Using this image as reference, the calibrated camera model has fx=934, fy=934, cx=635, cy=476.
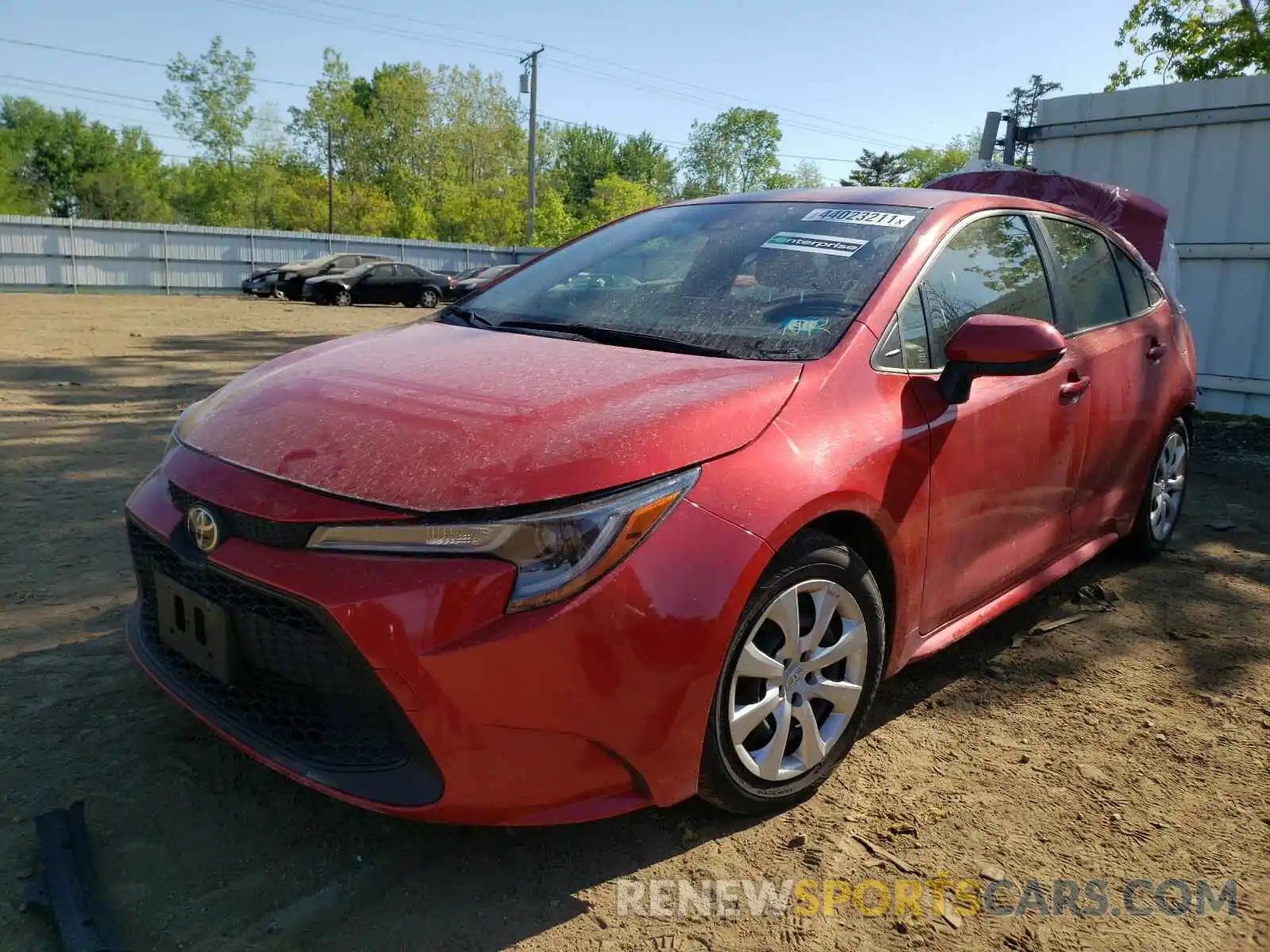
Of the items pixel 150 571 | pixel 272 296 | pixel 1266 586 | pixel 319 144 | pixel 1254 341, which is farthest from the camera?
pixel 319 144

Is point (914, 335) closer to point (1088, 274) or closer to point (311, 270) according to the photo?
point (1088, 274)

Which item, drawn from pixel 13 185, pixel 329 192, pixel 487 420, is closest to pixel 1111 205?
pixel 487 420

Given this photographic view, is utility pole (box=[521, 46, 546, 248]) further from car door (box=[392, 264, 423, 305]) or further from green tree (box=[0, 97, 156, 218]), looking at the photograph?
green tree (box=[0, 97, 156, 218])

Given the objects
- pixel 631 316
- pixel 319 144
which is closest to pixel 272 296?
pixel 631 316

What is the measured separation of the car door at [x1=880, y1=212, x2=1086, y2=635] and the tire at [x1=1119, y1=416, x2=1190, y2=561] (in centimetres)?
100

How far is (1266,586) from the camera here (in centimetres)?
402

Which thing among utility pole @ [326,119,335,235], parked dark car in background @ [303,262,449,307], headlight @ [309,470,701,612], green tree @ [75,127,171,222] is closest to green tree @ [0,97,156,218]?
green tree @ [75,127,171,222]

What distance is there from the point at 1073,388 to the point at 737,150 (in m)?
87.2

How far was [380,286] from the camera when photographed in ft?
81.0

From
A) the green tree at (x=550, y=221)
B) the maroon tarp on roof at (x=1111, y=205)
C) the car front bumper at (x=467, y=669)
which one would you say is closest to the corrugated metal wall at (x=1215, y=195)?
the maroon tarp on roof at (x=1111, y=205)

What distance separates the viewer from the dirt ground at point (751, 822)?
191 centimetres

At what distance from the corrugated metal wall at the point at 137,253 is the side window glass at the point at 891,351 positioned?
3040 centimetres

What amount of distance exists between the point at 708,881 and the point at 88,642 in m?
2.21

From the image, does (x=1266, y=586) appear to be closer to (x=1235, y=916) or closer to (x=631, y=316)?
(x=1235, y=916)
